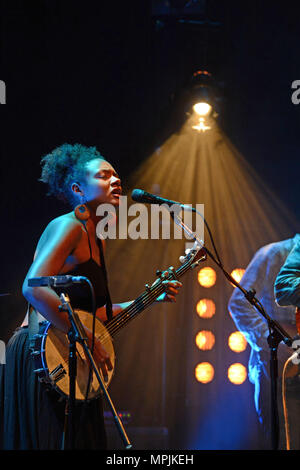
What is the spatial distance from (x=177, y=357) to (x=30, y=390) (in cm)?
338

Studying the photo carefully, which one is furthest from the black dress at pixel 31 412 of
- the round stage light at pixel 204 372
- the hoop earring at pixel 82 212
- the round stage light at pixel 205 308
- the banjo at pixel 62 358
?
the round stage light at pixel 205 308

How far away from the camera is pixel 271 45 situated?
5.08 metres

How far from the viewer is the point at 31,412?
2541 millimetres

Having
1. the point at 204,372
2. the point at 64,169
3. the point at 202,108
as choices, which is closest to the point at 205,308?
the point at 204,372

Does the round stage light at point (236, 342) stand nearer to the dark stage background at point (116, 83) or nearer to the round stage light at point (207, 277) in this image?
the dark stage background at point (116, 83)

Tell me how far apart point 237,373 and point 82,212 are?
368 cm

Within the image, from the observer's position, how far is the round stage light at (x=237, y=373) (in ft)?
19.0

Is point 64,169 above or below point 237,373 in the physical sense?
above

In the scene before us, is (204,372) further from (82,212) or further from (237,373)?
(82,212)

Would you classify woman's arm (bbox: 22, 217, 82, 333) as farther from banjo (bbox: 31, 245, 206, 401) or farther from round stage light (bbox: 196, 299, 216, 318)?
round stage light (bbox: 196, 299, 216, 318)

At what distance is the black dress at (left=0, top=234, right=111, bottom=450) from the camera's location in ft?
8.27

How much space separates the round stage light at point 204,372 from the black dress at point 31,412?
3112 millimetres
